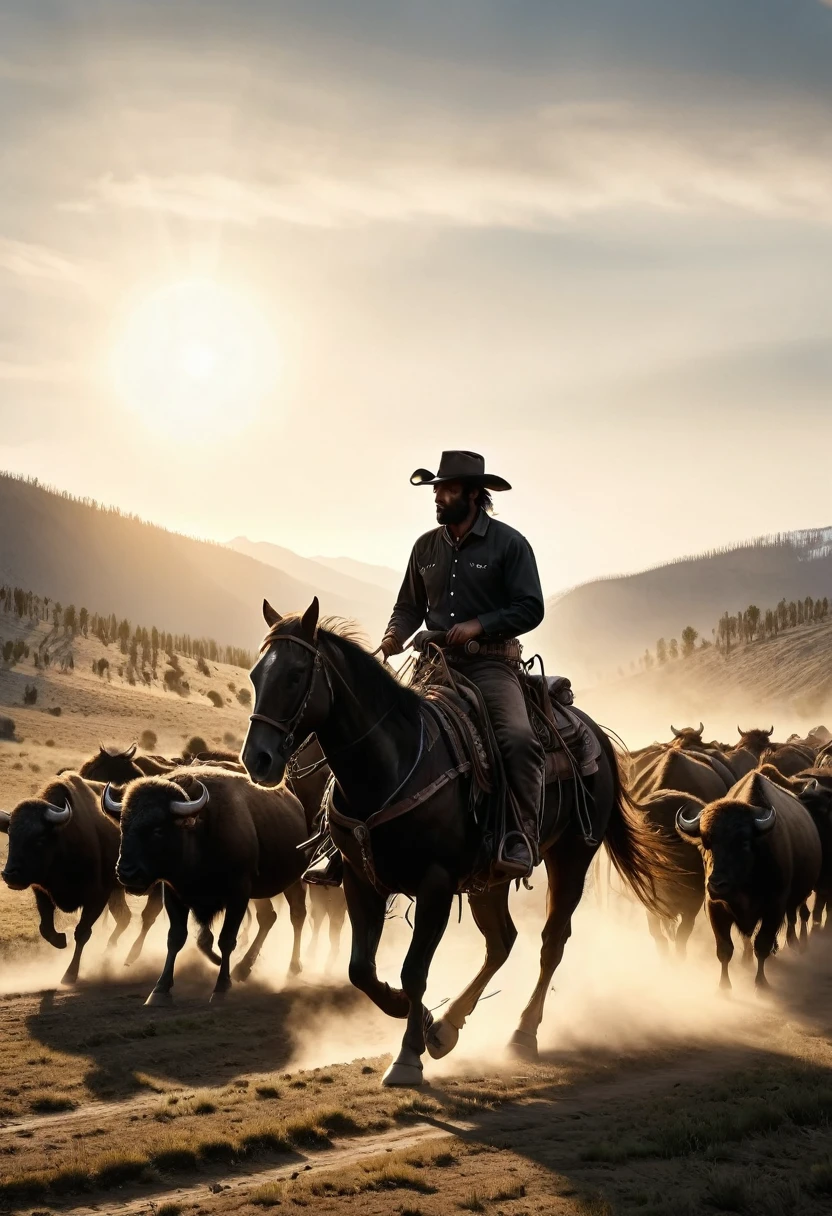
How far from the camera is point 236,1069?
10398 millimetres

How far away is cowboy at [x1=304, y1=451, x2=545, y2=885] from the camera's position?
9547 mm

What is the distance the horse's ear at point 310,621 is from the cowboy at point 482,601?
5.25 feet

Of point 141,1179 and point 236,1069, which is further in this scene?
point 236,1069

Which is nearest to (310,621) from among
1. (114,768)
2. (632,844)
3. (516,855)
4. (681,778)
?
(516,855)

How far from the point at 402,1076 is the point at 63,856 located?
24.9ft

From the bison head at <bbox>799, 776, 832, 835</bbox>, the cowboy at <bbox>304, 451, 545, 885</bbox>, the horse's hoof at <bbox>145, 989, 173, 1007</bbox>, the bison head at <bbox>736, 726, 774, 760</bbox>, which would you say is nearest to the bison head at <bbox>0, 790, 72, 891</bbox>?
the horse's hoof at <bbox>145, 989, 173, 1007</bbox>

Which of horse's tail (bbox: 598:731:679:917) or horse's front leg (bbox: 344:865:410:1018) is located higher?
horse's tail (bbox: 598:731:679:917)

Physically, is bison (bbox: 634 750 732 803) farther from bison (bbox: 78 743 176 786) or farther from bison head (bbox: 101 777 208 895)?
bison head (bbox: 101 777 208 895)

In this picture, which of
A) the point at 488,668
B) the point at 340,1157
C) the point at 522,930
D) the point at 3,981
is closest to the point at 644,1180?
the point at 340,1157

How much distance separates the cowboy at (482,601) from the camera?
9.55m

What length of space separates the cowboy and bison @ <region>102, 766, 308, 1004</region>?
4272 mm

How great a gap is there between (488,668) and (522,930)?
1135 centimetres

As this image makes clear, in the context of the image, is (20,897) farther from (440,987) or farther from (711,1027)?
(711,1027)

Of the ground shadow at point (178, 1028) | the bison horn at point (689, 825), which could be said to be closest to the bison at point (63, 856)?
the ground shadow at point (178, 1028)
